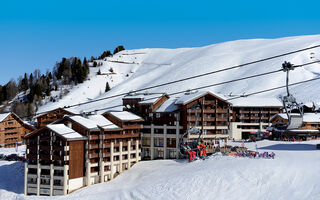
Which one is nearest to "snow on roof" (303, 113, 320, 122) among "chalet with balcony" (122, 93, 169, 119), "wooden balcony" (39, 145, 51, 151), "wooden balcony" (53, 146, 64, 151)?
"chalet with balcony" (122, 93, 169, 119)

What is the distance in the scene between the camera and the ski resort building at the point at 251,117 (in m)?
88.7

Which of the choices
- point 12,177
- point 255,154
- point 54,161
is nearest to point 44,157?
point 54,161

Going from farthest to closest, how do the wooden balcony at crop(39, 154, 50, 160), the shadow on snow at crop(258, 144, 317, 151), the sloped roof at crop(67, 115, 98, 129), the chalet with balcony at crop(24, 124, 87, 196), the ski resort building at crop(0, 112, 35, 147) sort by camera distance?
the ski resort building at crop(0, 112, 35, 147), the shadow on snow at crop(258, 144, 317, 151), the sloped roof at crop(67, 115, 98, 129), the wooden balcony at crop(39, 154, 50, 160), the chalet with balcony at crop(24, 124, 87, 196)

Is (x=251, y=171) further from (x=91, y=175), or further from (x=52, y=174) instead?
(x=52, y=174)

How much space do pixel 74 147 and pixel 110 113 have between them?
431 inches

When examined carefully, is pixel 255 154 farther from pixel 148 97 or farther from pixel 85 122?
pixel 85 122

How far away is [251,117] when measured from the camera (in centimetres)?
8900

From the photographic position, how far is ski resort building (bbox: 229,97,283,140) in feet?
291

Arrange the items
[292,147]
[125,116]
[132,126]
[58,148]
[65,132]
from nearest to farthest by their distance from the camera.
A: [58,148] → [65,132] → [125,116] → [292,147] → [132,126]

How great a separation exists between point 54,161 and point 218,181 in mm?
23405

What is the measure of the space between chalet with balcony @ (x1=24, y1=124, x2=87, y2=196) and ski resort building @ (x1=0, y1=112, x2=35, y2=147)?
39.0m

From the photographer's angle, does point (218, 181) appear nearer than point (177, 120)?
Yes

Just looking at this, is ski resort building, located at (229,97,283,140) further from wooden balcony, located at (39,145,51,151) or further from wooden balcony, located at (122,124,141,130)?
wooden balcony, located at (39,145,51,151)

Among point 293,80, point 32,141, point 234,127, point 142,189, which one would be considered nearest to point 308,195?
point 142,189
